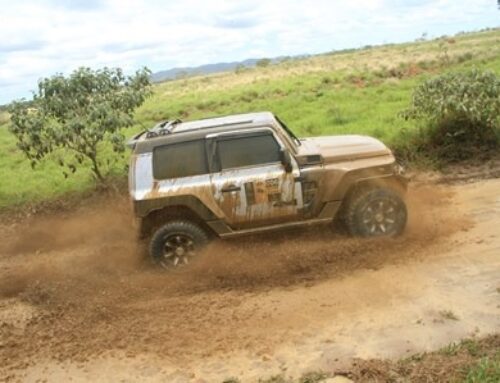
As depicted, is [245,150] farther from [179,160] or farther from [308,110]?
[308,110]

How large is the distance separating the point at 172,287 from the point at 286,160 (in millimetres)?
2154

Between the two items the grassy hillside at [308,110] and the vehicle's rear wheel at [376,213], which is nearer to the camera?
the vehicle's rear wheel at [376,213]

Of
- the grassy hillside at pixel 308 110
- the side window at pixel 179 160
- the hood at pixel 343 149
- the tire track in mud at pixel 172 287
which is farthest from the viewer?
the grassy hillside at pixel 308 110

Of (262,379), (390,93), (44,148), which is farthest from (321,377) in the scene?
(390,93)

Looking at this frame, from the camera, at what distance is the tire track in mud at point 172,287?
623cm

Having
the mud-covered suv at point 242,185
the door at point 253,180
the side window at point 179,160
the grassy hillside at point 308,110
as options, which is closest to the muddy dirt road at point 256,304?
the mud-covered suv at point 242,185

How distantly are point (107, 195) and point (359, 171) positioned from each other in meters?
5.93

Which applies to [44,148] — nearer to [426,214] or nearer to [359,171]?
[359,171]

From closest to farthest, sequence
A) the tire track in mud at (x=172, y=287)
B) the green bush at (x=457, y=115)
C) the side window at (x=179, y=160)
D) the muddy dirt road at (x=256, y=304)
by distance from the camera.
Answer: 1. the muddy dirt road at (x=256, y=304)
2. the tire track in mud at (x=172, y=287)
3. the side window at (x=179, y=160)
4. the green bush at (x=457, y=115)

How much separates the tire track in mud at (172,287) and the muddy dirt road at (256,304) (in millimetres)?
19

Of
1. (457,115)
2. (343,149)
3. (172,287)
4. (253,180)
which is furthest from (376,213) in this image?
(457,115)

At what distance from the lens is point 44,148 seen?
1051 cm

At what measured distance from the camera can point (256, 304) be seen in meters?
6.71

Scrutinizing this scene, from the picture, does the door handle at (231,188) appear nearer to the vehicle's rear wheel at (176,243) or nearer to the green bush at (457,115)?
the vehicle's rear wheel at (176,243)
